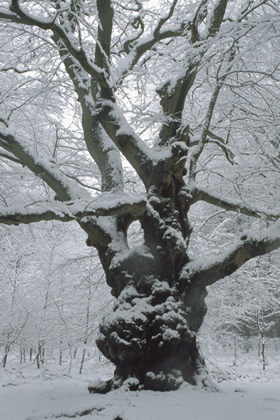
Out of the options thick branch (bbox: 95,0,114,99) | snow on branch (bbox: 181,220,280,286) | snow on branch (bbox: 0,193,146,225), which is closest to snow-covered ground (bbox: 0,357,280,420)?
snow on branch (bbox: 181,220,280,286)

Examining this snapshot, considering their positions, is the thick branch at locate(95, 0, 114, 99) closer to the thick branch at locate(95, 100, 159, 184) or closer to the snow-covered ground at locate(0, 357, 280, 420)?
the thick branch at locate(95, 100, 159, 184)

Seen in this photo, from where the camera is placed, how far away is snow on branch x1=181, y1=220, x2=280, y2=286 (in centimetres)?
427

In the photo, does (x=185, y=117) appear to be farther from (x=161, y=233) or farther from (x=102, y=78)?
(x=161, y=233)

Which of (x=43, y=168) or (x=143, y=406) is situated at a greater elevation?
(x=43, y=168)

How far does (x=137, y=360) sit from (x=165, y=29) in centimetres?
529

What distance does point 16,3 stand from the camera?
12.0ft

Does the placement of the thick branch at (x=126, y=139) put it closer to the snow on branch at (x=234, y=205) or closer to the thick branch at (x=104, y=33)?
the thick branch at (x=104, y=33)

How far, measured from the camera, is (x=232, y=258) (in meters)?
4.28

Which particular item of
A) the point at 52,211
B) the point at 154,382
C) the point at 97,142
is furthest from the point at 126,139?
the point at 154,382

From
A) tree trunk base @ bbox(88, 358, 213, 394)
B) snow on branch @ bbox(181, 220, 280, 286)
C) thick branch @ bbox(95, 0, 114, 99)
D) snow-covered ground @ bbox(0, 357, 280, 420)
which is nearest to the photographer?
snow-covered ground @ bbox(0, 357, 280, 420)

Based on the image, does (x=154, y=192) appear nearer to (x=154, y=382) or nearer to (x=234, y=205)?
(x=234, y=205)

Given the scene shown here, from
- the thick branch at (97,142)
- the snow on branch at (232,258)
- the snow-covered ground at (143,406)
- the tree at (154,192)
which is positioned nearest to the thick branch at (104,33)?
the tree at (154,192)

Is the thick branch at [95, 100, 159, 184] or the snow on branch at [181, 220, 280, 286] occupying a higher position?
the thick branch at [95, 100, 159, 184]

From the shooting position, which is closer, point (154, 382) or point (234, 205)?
point (154, 382)
